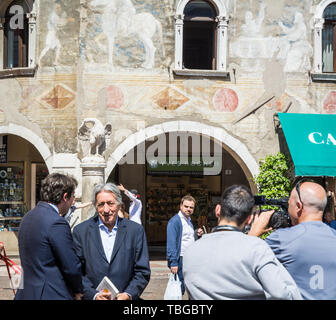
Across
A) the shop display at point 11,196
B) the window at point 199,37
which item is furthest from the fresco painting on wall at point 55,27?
the shop display at point 11,196

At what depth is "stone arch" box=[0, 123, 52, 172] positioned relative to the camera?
17.0 metres

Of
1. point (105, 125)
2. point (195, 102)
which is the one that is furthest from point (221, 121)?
point (105, 125)

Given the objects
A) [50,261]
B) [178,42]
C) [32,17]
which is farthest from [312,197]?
[32,17]

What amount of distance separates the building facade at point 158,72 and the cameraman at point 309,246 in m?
12.0

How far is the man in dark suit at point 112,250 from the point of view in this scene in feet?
17.8

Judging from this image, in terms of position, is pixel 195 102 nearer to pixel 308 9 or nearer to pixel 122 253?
pixel 308 9

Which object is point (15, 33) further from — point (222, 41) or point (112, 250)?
point (112, 250)

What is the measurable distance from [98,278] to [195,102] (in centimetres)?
1195

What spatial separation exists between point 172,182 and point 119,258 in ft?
54.3

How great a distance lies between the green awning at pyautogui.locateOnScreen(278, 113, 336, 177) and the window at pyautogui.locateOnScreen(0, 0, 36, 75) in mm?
6777

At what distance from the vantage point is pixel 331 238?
4.34m

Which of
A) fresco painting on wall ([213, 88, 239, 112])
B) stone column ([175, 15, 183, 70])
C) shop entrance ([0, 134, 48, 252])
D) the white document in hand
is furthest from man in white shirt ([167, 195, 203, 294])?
shop entrance ([0, 134, 48, 252])

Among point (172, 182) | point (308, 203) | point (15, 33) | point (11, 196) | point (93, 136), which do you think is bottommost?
point (11, 196)

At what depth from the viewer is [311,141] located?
16.6 metres
